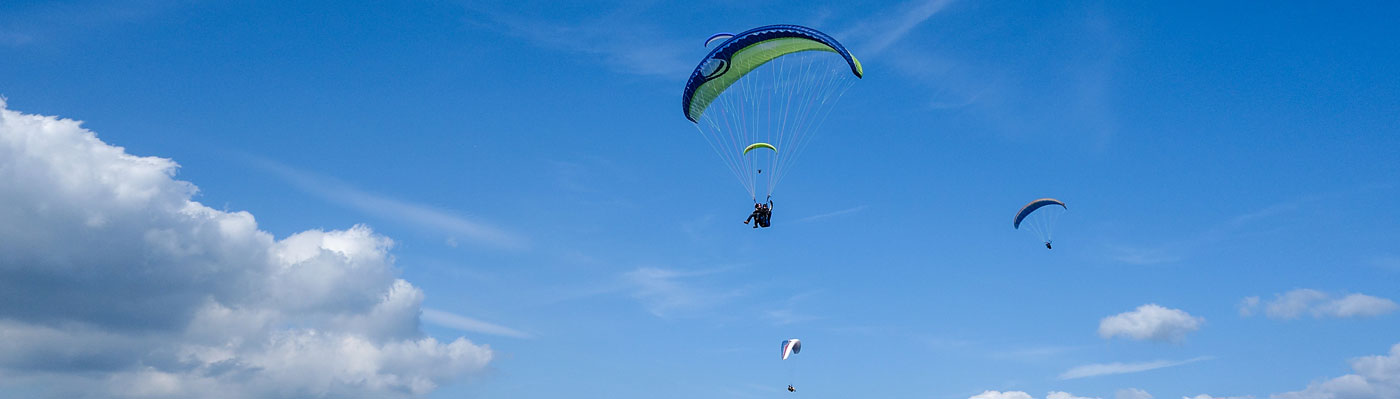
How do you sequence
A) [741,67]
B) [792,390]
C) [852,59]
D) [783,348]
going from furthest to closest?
[783,348]
[792,390]
[741,67]
[852,59]

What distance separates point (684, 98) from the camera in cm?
5078

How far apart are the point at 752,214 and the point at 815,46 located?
Result: 872 centimetres

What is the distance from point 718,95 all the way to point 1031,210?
27244 mm

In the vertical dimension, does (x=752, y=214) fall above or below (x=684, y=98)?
below

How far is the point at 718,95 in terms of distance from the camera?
50906 mm

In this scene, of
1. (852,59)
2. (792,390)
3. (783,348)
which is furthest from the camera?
(783,348)

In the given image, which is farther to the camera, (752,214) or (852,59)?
(752,214)

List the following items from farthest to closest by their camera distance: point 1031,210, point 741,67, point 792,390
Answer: point 1031,210 < point 792,390 < point 741,67

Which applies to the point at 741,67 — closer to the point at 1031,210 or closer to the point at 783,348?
the point at 783,348

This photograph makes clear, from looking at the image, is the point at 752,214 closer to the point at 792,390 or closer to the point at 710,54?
the point at 710,54

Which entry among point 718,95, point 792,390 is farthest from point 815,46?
point 792,390

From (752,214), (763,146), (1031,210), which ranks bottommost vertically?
(752,214)

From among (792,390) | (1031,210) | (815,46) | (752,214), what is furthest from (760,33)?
(1031,210)

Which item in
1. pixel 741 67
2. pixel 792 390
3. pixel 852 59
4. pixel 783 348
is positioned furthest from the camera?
pixel 783 348
